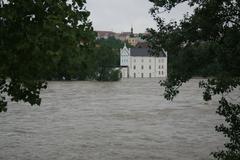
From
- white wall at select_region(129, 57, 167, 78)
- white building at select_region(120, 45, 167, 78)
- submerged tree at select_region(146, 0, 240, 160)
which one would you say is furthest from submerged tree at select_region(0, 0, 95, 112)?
white wall at select_region(129, 57, 167, 78)

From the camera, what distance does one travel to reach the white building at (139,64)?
150 meters

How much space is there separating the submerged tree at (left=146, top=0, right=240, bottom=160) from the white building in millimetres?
138536

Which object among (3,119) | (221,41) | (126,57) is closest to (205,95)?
(221,41)

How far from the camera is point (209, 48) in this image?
30.3 feet

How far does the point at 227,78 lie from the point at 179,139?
1390 centimetres

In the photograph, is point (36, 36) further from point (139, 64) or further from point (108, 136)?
point (139, 64)

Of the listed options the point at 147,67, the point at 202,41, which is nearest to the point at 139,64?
the point at 147,67

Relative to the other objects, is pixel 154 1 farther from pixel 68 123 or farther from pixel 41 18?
pixel 68 123

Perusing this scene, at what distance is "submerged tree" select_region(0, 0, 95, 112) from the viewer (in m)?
6.34

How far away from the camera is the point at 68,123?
1141 inches

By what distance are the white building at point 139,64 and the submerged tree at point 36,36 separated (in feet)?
466

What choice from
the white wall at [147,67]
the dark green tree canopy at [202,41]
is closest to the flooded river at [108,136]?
the dark green tree canopy at [202,41]

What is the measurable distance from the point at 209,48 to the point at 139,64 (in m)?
142

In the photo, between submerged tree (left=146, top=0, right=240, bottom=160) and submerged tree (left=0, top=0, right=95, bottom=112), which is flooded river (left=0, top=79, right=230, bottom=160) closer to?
submerged tree (left=146, top=0, right=240, bottom=160)
